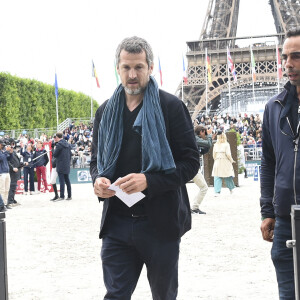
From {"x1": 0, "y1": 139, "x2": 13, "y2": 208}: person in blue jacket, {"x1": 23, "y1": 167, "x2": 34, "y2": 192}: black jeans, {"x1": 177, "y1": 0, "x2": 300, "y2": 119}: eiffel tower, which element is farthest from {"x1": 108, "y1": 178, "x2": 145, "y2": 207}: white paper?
{"x1": 177, "y1": 0, "x2": 300, "y2": 119}: eiffel tower

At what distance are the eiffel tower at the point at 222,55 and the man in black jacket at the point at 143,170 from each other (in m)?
49.0

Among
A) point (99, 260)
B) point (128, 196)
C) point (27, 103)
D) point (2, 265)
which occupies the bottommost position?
point (99, 260)

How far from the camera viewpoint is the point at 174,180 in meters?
3.02

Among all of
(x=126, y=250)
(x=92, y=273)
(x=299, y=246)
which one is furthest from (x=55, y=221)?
(x=299, y=246)

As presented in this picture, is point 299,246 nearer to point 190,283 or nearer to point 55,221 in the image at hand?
point 190,283

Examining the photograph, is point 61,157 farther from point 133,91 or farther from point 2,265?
point 2,265

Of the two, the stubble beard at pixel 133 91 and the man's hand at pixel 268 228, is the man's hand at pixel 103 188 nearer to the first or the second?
the stubble beard at pixel 133 91

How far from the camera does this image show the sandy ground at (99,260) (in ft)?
17.2

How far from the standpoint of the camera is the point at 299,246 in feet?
7.63

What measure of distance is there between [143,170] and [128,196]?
146 mm

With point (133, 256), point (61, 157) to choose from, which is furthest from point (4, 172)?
point (133, 256)

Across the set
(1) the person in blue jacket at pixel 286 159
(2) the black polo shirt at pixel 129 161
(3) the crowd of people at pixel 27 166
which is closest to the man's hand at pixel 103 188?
(2) the black polo shirt at pixel 129 161

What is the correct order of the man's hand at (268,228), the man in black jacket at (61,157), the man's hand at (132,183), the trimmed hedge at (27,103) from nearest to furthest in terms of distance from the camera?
1. the man's hand at (132,183)
2. the man's hand at (268,228)
3. the man in black jacket at (61,157)
4. the trimmed hedge at (27,103)

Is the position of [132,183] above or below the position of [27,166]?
below
